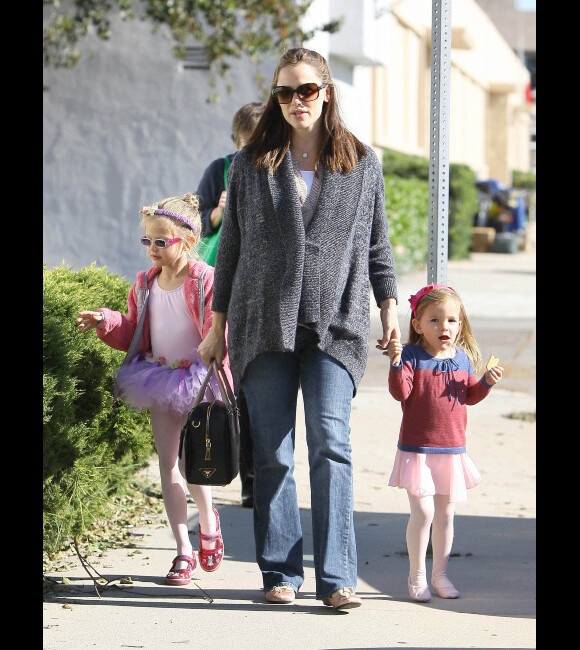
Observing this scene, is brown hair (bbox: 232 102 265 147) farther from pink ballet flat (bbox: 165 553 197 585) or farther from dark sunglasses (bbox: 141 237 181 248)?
pink ballet flat (bbox: 165 553 197 585)

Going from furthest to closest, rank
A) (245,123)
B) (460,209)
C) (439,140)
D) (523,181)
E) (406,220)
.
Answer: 1. (523,181)
2. (460,209)
3. (406,220)
4. (245,123)
5. (439,140)

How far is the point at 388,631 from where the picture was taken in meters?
3.96

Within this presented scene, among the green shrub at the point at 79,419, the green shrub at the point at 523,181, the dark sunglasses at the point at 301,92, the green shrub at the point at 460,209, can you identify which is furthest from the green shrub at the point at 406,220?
the green shrub at the point at 523,181

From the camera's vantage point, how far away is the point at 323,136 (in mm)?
4242

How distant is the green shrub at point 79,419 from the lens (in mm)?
4516

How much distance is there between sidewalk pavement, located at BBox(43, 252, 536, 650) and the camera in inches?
154

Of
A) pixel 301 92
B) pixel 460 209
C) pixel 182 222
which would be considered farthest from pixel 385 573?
pixel 460 209

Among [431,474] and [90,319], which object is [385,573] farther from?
[90,319]

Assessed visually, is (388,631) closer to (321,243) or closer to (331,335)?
(331,335)

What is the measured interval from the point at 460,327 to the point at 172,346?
1083mm

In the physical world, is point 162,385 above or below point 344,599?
above
